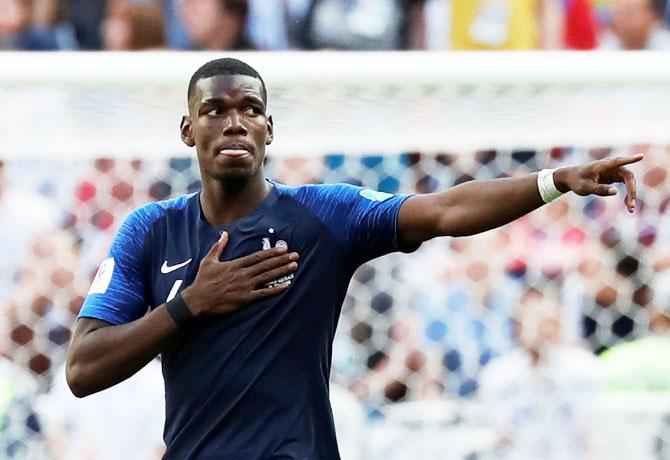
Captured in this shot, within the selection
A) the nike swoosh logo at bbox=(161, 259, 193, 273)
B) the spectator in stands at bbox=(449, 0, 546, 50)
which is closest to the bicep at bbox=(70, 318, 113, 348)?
the nike swoosh logo at bbox=(161, 259, 193, 273)

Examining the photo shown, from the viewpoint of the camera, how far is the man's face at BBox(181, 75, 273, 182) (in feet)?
9.73

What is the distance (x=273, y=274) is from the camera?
2.96 m

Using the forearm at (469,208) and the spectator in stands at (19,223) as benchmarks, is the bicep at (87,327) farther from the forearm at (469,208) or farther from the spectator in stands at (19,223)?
the spectator in stands at (19,223)

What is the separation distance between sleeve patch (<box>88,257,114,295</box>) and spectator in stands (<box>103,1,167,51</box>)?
311 cm

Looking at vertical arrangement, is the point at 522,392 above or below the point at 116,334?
below

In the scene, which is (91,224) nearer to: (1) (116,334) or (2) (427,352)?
(2) (427,352)

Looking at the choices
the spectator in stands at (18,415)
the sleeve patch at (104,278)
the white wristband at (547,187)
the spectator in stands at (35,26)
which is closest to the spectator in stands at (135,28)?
the spectator in stands at (35,26)

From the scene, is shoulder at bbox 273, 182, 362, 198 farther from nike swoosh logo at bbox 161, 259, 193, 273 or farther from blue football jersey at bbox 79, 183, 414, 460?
nike swoosh logo at bbox 161, 259, 193, 273

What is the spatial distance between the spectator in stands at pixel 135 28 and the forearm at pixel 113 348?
3.28m

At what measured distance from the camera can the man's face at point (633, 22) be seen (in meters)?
6.43

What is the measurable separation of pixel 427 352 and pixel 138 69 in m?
1.57

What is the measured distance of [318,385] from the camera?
2.99m

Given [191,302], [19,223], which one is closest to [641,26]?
[19,223]

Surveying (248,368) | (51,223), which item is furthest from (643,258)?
(248,368)
